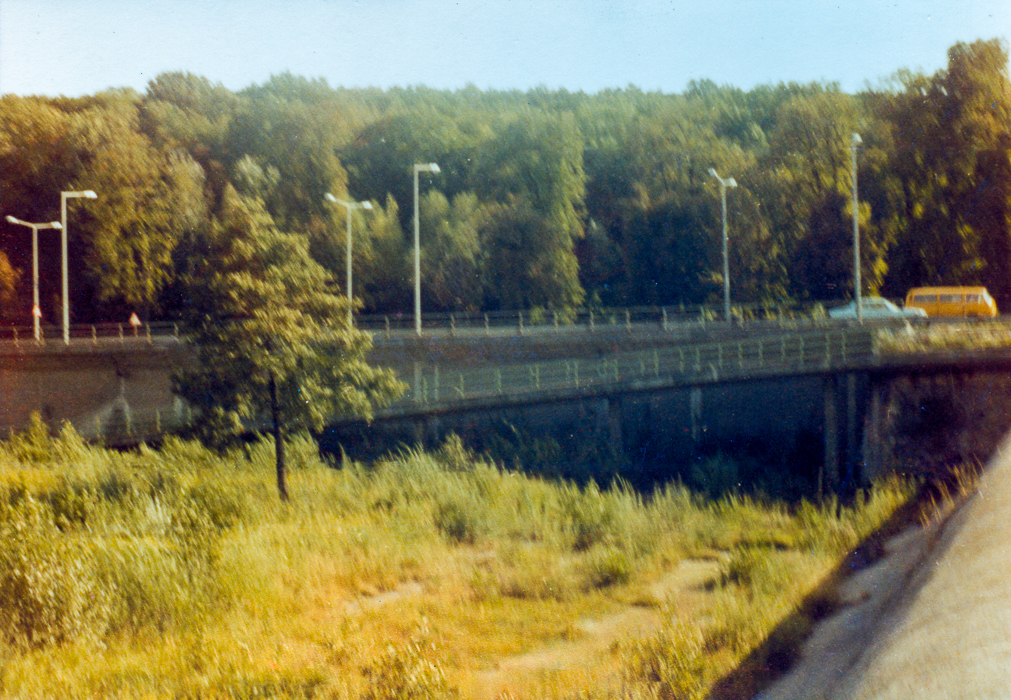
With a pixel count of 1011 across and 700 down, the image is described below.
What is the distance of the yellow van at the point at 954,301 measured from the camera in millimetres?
25172

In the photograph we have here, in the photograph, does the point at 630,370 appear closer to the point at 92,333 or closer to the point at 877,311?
the point at 877,311

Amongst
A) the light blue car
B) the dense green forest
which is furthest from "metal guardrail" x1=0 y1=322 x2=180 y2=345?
the light blue car

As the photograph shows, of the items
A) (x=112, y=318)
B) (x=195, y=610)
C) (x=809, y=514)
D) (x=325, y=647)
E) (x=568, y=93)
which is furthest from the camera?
(x=568, y=93)

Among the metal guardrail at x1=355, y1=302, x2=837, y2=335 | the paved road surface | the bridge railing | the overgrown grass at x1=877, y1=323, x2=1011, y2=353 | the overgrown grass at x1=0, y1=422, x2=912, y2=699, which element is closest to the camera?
the paved road surface

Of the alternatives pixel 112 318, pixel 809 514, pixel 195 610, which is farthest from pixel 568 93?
pixel 195 610

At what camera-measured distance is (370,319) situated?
29.8 metres

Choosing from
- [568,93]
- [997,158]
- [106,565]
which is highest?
[568,93]

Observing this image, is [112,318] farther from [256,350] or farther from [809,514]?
[809,514]

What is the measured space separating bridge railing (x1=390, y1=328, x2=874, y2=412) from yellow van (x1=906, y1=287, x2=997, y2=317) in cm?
422

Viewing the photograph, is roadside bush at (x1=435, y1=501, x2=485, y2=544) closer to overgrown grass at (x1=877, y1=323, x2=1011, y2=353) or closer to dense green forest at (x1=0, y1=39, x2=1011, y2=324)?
dense green forest at (x1=0, y1=39, x2=1011, y2=324)

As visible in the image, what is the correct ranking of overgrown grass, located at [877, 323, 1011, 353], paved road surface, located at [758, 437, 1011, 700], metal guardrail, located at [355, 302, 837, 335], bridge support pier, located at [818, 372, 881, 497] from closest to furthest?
paved road surface, located at [758, 437, 1011, 700] < overgrown grass, located at [877, 323, 1011, 353] < bridge support pier, located at [818, 372, 881, 497] < metal guardrail, located at [355, 302, 837, 335]

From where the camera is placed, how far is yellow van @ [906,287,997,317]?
2517cm

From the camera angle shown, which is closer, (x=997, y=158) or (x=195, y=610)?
(x=195, y=610)

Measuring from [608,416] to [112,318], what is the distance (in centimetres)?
2009
